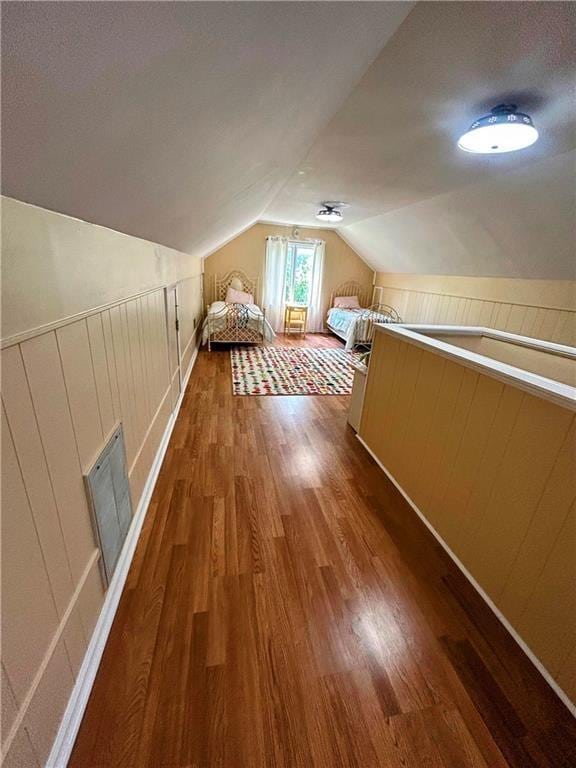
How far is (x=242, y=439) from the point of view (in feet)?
8.23

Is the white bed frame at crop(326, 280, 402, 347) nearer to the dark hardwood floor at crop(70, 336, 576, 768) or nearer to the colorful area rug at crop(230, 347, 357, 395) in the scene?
the colorful area rug at crop(230, 347, 357, 395)

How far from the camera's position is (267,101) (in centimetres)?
103

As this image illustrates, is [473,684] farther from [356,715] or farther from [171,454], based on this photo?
[171,454]

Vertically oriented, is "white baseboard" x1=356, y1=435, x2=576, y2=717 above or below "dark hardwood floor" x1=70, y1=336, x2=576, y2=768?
above

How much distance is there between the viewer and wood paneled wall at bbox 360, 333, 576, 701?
105cm

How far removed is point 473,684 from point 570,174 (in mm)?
2927

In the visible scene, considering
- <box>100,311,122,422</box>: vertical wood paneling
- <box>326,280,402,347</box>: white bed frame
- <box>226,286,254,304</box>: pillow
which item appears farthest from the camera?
<box>226,286,254,304</box>: pillow

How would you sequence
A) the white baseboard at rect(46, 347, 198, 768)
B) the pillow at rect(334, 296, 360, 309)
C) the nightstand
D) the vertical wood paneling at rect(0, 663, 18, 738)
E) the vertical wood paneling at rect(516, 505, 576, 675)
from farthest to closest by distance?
the pillow at rect(334, 296, 360, 309) < the nightstand < the vertical wood paneling at rect(516, 505, 576, 675) < the white baseboard at rect(46, 347, 198, 768) < the vertical wood paneling at rect(0, 663, 18, 738)

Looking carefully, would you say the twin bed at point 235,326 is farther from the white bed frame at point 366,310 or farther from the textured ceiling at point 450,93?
the textured ceiling at point 450,93

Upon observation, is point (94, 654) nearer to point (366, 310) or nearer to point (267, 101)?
point (267, 101)

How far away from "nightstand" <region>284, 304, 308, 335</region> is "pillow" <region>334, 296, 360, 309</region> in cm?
74

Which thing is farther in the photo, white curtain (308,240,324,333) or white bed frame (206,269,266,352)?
white curtain (308,240,324,333)

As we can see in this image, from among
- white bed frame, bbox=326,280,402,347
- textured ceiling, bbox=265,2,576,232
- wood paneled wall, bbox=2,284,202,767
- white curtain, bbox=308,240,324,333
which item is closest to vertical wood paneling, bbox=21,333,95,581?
wood paneled wall, bbox=2,284,202,767

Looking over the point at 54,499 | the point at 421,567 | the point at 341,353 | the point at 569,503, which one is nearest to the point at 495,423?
the point at 569,503
